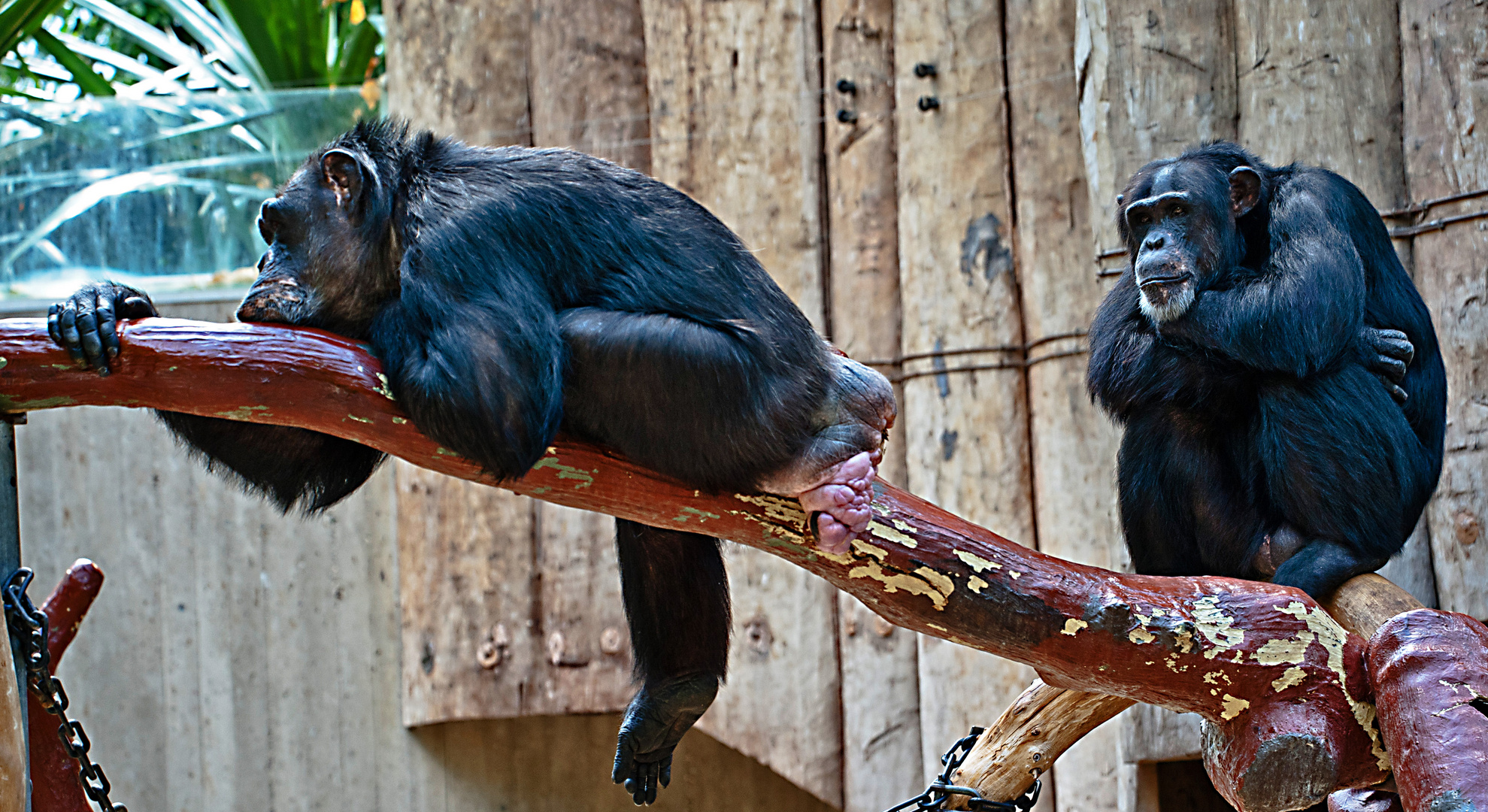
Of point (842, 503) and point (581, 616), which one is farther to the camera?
point (581, 616)

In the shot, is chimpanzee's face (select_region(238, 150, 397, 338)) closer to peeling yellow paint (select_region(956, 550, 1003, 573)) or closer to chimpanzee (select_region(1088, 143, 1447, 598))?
peeling yellow paint (select_region(956, 550, 1003, 573))

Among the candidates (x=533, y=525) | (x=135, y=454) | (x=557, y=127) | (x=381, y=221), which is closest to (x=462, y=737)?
(x=533, y=525)

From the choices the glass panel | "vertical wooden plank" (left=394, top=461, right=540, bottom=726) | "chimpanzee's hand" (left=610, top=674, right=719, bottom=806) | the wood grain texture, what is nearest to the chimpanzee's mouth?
the wood grain texture

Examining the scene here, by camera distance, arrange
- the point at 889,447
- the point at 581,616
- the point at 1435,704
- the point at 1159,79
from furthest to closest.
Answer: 1. the point at 581,616
2. the point at 889,447
3. the point at 1159,79
4. the point at 1435,704

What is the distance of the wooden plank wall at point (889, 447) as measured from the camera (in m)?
4.25

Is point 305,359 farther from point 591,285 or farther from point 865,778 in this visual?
point 865,778

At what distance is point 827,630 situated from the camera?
17.4ft

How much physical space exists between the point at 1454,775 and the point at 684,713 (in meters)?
1.85

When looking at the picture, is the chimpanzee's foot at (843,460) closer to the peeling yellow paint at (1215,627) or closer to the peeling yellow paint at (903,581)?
the peeling yellow paint at (903,581)

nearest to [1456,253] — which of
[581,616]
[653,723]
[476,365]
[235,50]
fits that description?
[653,723]

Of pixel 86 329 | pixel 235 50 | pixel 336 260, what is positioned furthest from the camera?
pixel 235 50

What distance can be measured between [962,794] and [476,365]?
180 centimetres

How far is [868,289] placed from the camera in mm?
5277

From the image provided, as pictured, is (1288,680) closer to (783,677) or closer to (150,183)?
(783,677)
